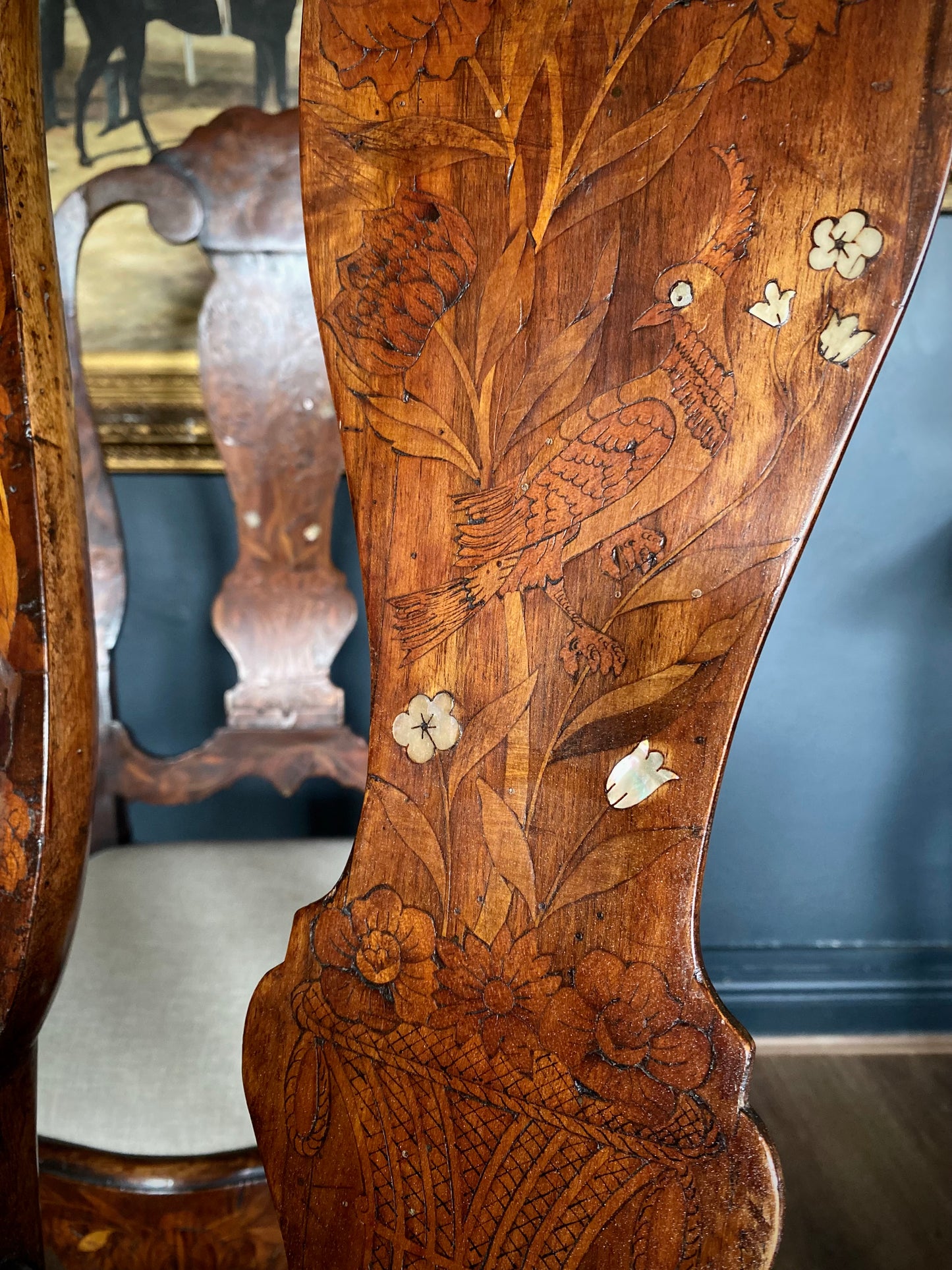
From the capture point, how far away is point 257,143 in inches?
40.5

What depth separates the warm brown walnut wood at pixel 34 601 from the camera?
0.41 m

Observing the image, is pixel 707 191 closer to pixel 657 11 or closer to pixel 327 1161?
pixel 657 11

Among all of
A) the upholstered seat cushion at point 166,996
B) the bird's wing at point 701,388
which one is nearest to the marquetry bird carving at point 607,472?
the bird's wing at point 701,388

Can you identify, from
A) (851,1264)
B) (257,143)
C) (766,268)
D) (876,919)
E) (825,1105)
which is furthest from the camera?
(876,919)

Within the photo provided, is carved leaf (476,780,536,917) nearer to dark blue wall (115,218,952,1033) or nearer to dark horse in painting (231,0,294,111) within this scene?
dark blue wall (115,218,952,1033)

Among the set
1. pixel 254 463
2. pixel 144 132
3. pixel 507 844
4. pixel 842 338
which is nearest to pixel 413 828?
pixel 507 844

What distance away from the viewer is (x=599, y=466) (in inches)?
13.5

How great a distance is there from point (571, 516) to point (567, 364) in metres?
0.06

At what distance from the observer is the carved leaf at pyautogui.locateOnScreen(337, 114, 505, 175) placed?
352 mm

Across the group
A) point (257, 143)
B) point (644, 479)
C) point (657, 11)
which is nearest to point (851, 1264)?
point (644, 479)

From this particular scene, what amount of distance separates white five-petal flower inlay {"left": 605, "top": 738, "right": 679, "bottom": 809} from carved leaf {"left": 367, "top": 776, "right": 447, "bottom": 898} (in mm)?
82

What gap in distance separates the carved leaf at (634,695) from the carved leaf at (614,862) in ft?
0.13

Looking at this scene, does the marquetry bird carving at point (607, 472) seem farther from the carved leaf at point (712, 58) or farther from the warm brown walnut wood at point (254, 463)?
the warm brown walnut wood at point (254, 463)

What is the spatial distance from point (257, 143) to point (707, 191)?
2.87 feet
